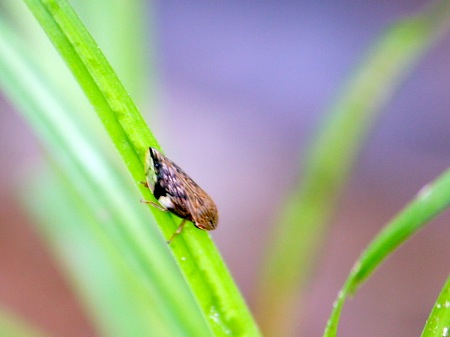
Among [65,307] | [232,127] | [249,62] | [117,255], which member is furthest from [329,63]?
[117,255]

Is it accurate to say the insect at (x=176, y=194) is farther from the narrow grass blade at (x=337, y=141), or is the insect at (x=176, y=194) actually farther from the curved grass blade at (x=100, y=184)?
the narrow grass blade at (x=337, y=141)

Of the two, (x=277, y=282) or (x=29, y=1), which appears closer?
(x=29, y=1)

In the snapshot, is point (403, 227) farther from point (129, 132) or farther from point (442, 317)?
point (129, 132)

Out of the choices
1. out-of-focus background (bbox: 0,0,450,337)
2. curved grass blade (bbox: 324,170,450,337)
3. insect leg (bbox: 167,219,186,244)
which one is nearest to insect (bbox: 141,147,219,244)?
insect leg (bbox: 167,219,186,244)

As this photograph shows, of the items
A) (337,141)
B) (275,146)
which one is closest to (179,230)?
(337,141)

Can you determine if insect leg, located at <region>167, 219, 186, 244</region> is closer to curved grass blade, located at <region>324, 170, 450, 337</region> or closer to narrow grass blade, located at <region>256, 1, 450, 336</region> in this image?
curved grass blade, located at <region>324, 170, 450, 337</region>

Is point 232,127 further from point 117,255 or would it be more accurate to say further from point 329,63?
point 117,255

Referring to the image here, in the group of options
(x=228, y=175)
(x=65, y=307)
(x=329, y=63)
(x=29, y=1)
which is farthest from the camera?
(x=329, y=63)
